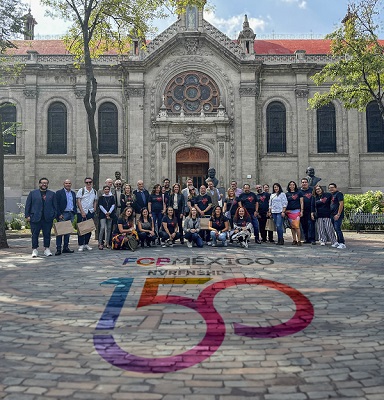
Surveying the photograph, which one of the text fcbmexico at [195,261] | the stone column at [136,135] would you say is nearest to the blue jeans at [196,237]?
the text fcbmexico at [195,261]

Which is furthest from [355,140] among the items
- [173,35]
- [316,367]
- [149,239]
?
[316,367]

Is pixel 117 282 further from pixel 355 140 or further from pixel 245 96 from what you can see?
pixel 355 140

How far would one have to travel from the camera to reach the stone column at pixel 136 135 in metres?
28.9

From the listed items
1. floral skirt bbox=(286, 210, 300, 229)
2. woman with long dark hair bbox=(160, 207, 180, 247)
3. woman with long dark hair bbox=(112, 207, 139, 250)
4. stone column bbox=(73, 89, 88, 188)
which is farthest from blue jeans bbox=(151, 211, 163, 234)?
stone column bbox=(73, 89, 88, 188)

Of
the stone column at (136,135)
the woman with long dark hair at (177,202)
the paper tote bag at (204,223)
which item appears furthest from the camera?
the stone column at (136,135)

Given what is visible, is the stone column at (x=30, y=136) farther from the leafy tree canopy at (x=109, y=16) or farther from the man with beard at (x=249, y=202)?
the man with beard at (x=249, y=202)

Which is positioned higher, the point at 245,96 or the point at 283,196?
the point at 245,96

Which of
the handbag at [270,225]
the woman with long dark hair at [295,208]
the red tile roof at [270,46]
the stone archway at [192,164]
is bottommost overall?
the handbag at [270,225]

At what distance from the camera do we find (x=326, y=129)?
30656 millimetres

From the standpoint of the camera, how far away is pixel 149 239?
1270 cm

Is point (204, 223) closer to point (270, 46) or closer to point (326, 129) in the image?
point (326, 129)

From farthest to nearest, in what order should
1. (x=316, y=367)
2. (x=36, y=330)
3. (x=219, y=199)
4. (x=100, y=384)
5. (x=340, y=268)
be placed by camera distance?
(x=219, y=199) → (x=340, y=268) → (x=36, y=330) → (x=316, y=367) → (x=100, y=384)

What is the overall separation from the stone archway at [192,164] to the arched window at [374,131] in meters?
12.5

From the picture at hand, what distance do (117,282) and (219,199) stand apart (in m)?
6.94
